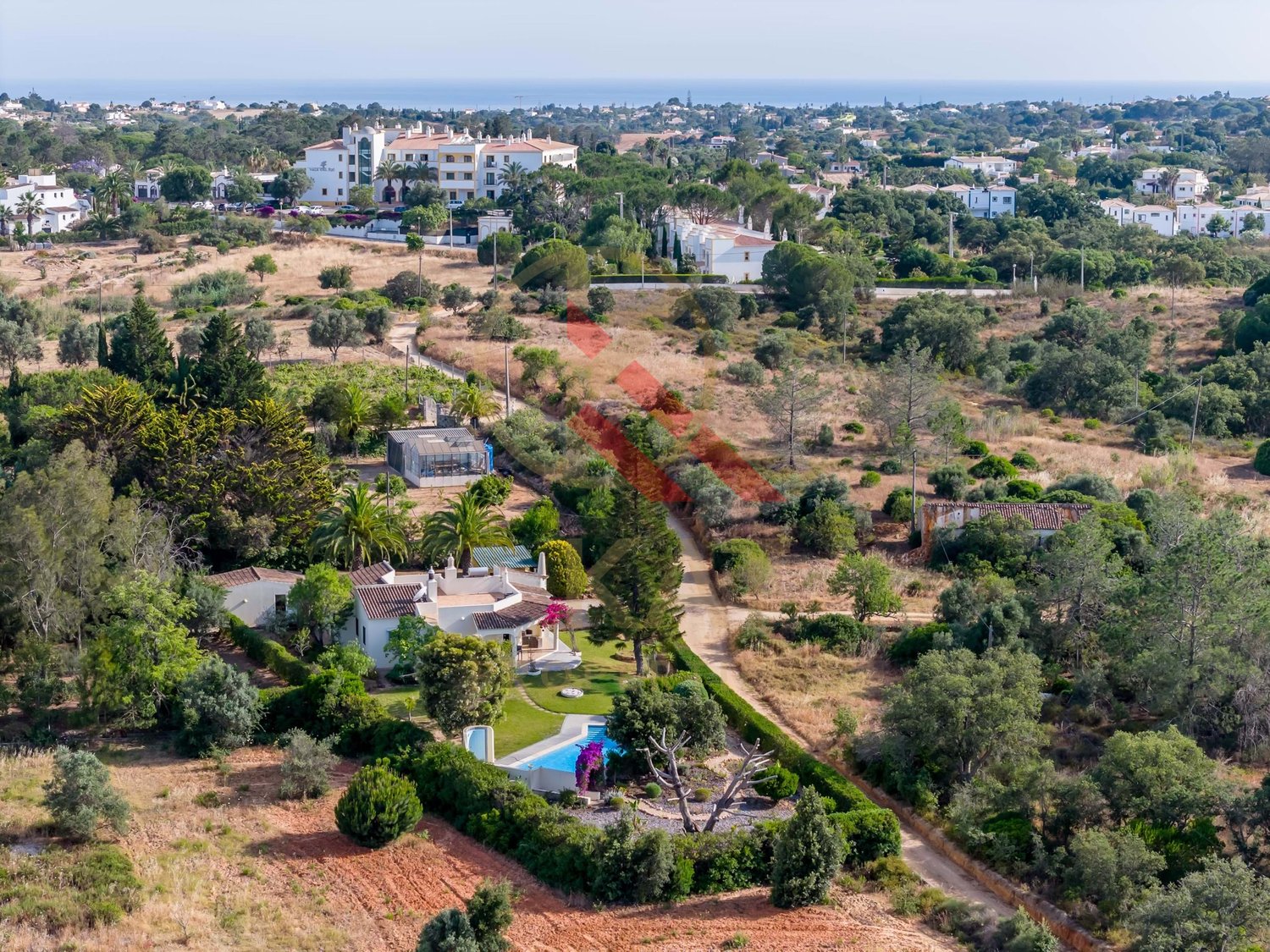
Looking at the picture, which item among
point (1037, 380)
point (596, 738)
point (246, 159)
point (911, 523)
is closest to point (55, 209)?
point (246, 159)

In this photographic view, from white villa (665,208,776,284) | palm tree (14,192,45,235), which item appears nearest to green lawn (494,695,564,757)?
white villa (665,208,776,284)

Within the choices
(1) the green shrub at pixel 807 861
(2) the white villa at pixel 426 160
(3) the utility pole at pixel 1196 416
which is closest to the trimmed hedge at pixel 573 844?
(1) the green shrub at pixel 807 861

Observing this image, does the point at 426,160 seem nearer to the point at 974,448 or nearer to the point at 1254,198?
the point at 1254,198

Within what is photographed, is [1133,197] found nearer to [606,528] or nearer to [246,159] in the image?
[246,159]

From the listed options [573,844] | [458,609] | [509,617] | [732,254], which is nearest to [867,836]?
[573,844]

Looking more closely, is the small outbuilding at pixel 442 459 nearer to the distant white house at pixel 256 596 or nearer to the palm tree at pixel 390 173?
the distant white house at pixel 256 596

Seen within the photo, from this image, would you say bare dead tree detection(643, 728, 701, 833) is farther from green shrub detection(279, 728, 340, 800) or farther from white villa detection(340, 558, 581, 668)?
green shrub detection(279, 728, 340, 800)
